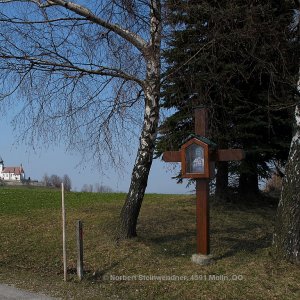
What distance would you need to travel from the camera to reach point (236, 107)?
41.0 ft

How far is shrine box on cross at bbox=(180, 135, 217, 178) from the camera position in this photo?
26.4ft

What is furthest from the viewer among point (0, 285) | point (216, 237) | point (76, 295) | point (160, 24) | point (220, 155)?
point (216, 237)

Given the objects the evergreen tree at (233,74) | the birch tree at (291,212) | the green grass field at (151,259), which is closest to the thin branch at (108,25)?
the evergreen tree at (233,74)

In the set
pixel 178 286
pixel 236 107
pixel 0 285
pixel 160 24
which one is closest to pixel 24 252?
pixel 0 285

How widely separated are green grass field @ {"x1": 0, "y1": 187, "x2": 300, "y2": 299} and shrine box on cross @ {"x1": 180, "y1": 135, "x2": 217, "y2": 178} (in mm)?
1586

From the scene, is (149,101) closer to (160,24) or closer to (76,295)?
(160,24)

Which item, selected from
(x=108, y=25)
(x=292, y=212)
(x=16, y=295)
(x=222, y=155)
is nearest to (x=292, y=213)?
(x=292, y=212)

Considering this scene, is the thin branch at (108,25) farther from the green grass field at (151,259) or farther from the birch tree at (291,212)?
the green grass field at (151,259)

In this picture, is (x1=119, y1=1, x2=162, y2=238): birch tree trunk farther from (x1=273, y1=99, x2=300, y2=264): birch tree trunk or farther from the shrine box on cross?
(x1=273, y1=99, x2=300, y2=264): birch tree trunk

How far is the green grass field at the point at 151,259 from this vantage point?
23.1 feet

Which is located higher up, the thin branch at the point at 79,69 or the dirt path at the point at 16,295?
the thin branch at the point at 79,69

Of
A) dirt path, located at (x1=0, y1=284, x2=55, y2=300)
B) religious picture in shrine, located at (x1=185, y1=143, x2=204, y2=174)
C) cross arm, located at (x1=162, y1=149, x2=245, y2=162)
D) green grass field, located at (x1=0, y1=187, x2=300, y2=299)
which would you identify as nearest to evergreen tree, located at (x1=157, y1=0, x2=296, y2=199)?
cross arm, located at (x1=162, y1=149, x2=245, y2=162)

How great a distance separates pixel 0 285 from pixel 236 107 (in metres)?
7.55

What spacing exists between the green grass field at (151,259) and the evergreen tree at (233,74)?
205 centimetres
